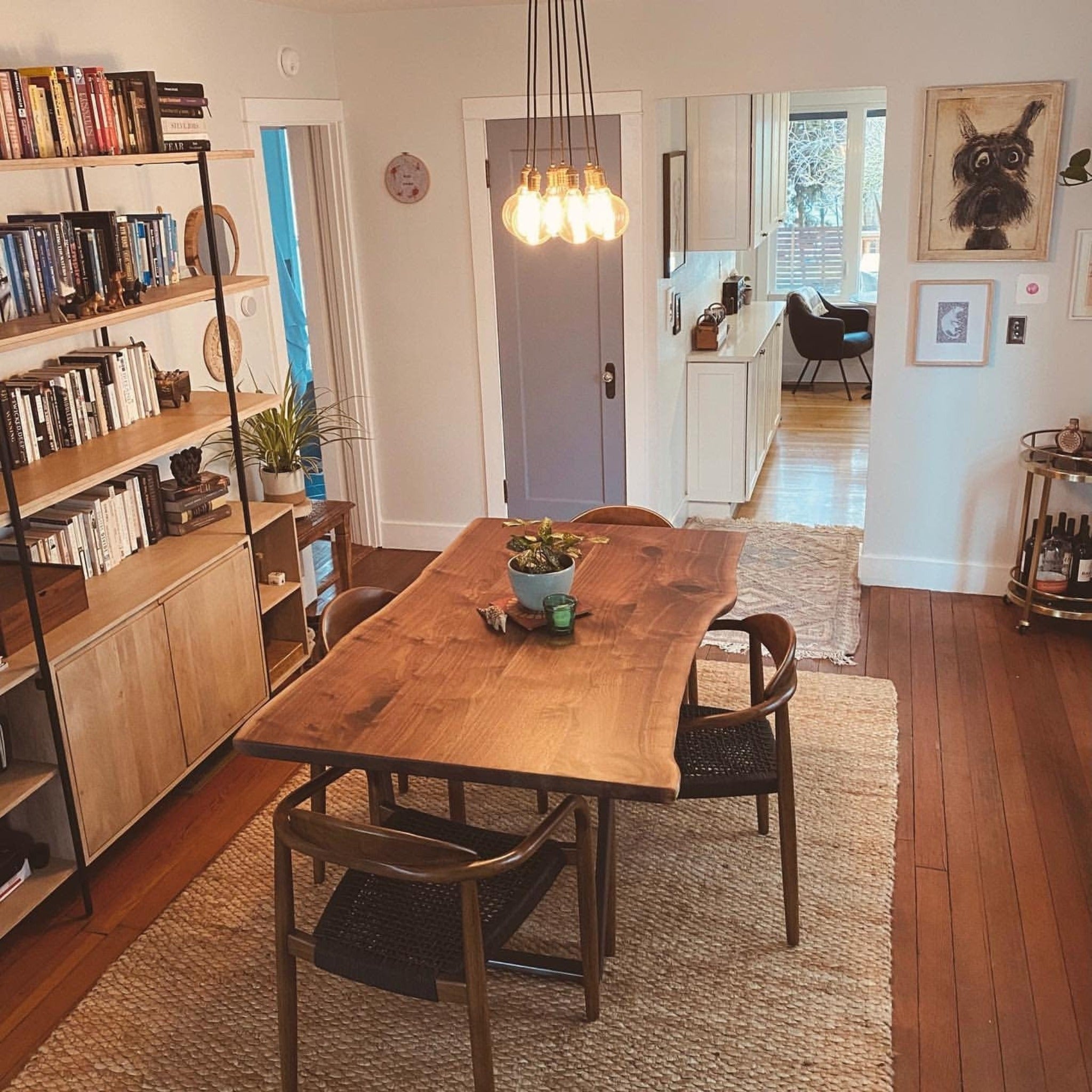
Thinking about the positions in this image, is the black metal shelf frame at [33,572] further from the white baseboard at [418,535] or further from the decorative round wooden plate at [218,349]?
the white baseboard at [418,535]

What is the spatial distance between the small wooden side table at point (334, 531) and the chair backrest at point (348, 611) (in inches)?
49.0

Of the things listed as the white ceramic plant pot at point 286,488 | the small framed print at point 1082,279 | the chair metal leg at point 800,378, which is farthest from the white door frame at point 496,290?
the chair metal leg at point 800,378

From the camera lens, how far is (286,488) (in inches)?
174

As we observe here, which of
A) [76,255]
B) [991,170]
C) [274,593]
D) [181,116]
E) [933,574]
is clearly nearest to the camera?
[76,255]

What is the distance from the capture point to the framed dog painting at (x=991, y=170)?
435cm

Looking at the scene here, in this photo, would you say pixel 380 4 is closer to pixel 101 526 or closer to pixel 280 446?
pixel 280 446

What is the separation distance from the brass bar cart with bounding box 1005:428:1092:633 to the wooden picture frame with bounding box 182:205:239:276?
3283mm

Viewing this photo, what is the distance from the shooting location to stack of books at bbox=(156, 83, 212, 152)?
3.48 m

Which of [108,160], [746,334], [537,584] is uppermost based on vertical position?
[108,160]

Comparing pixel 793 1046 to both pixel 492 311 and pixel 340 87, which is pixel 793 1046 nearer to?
pixel 492 311

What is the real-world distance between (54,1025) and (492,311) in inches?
142

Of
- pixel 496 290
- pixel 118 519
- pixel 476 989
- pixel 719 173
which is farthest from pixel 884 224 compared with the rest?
pixel 476 989

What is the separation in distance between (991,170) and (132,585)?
358cm

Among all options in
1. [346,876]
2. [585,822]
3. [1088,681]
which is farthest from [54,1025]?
[1088,681]
